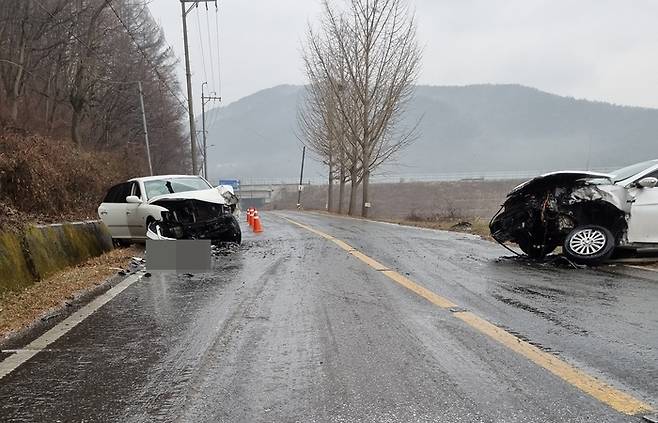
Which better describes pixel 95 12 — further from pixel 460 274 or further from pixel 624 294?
pixel 624 294

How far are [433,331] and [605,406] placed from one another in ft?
5.37

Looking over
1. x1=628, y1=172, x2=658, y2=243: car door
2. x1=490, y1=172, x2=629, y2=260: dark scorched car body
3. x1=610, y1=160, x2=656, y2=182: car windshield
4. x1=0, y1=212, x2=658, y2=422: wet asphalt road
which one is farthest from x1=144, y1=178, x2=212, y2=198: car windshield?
x1=628, y1=172, x2=658, y2=243: car door

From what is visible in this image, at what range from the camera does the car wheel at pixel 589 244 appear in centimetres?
772

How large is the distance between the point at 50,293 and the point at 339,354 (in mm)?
4035

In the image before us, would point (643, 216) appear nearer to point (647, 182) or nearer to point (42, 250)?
point (647, 182)

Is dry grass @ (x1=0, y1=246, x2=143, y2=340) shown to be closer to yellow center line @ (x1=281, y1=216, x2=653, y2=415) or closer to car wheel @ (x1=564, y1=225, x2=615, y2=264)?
yellow center line @ (x1=281, y1=216, x2=653, y2=415)

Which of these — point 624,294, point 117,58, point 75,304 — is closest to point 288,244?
point 75,304

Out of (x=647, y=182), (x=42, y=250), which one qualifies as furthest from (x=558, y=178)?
(x=42, y=250)

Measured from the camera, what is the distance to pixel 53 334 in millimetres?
4629

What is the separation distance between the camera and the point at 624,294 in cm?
575

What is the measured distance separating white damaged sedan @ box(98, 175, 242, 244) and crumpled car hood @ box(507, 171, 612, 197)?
5516 mm

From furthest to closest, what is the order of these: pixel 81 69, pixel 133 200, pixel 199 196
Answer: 1. pixel 81 69
2. pixel 133 200
3. pixel 199 196

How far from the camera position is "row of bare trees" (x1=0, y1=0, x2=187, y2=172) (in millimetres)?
22953

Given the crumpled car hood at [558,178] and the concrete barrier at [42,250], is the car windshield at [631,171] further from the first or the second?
the concrete barrier at [42,250]
